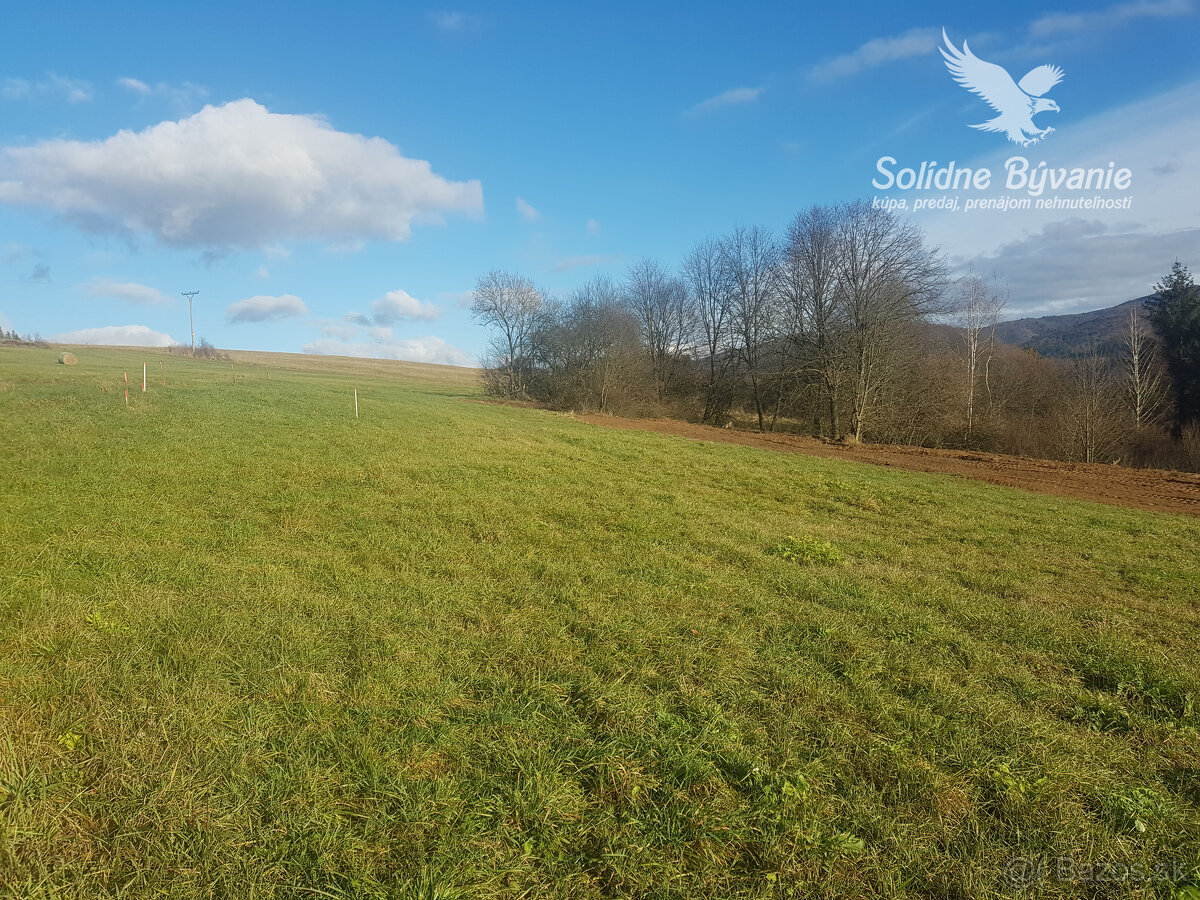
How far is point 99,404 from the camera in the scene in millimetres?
16172

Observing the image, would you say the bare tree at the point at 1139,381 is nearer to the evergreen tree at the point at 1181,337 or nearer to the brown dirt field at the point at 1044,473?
the evergreen tree at the point at 1181,337

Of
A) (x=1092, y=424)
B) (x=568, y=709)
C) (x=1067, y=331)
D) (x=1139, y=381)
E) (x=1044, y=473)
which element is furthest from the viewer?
(x=1067, y=331)

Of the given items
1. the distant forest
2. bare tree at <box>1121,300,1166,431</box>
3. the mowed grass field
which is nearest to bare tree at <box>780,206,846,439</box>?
the distant forest

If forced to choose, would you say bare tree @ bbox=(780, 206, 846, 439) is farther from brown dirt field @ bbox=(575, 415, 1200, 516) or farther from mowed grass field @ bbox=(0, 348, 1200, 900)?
mowed grass field @ bbox=(0, 348, 1200, 900)

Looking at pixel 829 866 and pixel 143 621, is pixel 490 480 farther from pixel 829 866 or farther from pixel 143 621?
pixel 829 866

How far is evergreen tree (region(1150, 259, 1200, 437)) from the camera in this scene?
30047 millimetres

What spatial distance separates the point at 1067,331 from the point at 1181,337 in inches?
1707

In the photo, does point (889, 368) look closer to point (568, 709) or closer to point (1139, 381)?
point (1139, 381)

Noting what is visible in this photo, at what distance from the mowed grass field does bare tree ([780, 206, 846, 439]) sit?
2311 centimetres

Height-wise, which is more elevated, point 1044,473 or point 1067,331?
point 1067,331

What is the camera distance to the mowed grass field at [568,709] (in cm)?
241

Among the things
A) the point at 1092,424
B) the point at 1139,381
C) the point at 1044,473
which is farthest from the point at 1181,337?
the point at 1044,473

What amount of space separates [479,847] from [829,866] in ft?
4.94

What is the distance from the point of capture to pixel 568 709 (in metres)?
3.48
